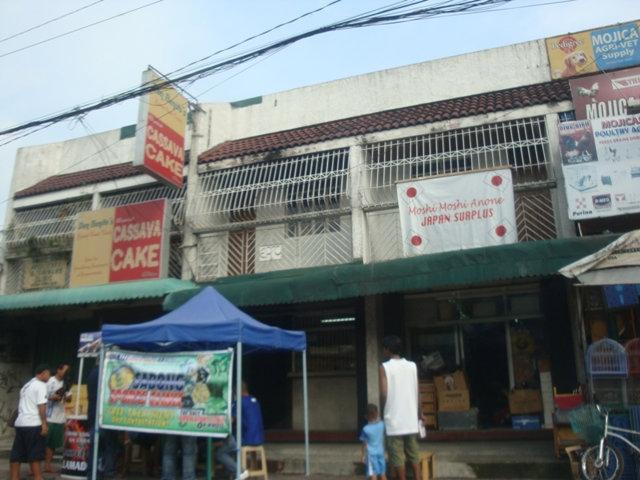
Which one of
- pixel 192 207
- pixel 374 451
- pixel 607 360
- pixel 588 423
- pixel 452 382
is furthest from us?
pixel 192 207

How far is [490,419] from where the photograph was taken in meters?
10.5

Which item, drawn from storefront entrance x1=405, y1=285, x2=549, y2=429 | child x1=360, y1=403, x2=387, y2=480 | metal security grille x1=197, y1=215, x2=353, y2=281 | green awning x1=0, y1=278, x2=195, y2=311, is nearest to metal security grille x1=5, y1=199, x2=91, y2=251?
green awning x1=0, y1=278, x2=195, y2=311

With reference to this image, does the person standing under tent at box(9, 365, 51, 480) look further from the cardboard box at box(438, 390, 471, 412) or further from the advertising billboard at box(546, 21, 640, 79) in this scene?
the advertising billboard at box(546, 21, 640, 79)

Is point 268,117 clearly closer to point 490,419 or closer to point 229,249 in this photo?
point 229,249

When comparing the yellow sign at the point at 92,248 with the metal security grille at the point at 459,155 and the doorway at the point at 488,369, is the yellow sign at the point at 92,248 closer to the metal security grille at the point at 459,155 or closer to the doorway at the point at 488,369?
the metal security grille at the point at 459,155

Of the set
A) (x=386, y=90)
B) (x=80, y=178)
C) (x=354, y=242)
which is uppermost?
(x=386, y=90)

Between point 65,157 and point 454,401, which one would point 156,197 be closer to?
point 65,157

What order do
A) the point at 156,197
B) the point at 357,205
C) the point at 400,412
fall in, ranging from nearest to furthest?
the point at 400,412, the point at 357,205, the point at 156,197

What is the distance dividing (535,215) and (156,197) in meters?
8.20

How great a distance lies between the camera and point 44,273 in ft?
45.8

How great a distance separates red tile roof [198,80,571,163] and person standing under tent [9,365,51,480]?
6.42 meters

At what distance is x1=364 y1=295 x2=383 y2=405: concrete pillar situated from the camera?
1051 cm

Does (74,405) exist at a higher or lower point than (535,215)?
lower

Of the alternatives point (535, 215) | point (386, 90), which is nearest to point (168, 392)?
point (535, 215)
